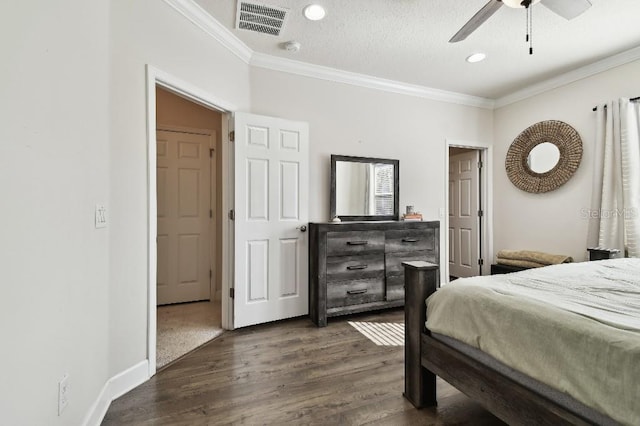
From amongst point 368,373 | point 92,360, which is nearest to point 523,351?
point 368,373

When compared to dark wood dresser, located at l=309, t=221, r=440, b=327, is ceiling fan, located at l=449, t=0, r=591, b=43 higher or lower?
higher

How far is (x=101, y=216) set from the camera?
170cm

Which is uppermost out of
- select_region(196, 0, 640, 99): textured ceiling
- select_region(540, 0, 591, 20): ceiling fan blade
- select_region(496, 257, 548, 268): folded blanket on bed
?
select_region(196, 0, 640, 99): textured ceiling

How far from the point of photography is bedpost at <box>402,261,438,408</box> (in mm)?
1708

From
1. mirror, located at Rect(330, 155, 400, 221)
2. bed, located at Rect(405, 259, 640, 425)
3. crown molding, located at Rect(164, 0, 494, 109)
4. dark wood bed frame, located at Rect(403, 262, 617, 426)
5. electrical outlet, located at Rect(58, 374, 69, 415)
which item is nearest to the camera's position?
bed, located at Rect(405, 259, 640, 425)

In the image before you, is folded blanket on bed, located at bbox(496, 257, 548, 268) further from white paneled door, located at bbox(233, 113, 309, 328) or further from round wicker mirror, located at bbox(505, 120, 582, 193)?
white paneled door, located at bbox(233, 113, 309, 328)

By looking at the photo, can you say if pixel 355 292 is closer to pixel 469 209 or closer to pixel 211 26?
pixel 469 209

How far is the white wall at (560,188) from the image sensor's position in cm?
335

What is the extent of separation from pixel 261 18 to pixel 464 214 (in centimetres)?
396

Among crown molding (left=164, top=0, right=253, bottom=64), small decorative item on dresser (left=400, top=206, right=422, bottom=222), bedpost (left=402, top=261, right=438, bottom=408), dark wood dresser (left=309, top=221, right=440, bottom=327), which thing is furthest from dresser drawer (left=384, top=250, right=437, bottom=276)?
crown molding (left=164, top=0, right=253, bottom=64)

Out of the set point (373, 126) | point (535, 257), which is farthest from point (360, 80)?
point (535, 257)

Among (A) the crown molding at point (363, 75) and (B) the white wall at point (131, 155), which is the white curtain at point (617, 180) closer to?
(A) the crown molding at point (363, 75)

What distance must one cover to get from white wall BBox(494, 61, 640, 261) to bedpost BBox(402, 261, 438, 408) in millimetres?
2948

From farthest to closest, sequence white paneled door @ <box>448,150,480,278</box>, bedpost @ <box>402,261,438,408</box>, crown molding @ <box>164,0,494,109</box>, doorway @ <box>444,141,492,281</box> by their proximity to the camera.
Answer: white paneled door @ <box>448,150,480,278</box> → doorway @ <box>444,141,492,281</box> → crown molding @ <box>164,0,494,109</box> → bedpost @ <box>402,261,438,408</box>
